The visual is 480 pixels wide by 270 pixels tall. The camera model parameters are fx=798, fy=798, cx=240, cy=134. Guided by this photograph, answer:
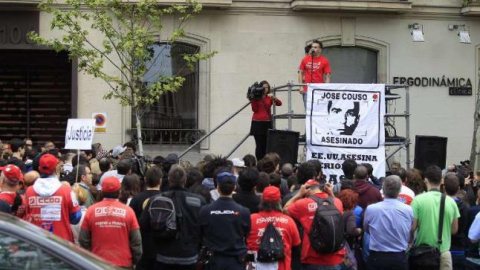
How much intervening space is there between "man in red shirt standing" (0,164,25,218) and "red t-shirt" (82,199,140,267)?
876 millimetres

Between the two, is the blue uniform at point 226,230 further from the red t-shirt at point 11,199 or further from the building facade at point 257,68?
the building facade at point 257,68

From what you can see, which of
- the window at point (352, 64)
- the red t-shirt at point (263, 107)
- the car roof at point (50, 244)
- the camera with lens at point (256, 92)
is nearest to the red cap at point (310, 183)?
the car roof at point (50, 244)

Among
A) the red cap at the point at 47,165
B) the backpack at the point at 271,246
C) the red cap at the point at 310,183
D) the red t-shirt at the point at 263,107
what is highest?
the red t-shirt at the point at 263,107

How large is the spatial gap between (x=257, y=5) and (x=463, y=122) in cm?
616

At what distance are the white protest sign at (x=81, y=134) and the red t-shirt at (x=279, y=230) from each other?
3.67 meters

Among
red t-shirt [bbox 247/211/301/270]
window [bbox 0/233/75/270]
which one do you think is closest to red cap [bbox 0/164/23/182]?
red t-shirt [bbox 247/211/301/270]

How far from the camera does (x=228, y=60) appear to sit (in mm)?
19719

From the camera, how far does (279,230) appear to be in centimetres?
805

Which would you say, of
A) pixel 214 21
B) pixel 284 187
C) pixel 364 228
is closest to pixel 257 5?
pixel 214 21

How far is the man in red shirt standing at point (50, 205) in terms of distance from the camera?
8.04 meters

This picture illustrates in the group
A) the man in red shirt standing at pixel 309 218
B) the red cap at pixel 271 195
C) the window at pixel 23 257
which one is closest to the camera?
the window at pixel 23 257

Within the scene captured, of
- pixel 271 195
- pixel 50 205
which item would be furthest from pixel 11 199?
pixel 271 195

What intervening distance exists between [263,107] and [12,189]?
7.49 m

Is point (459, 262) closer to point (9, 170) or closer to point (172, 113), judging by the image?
point (9, 170)
